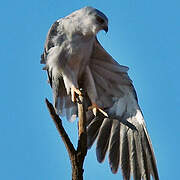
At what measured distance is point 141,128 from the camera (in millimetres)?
7266

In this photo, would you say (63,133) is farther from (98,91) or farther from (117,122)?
(117,122)

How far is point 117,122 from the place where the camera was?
789cm

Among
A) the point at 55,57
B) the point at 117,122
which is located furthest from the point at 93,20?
the point at 117,122

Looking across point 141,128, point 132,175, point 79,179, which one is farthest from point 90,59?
point 79,179

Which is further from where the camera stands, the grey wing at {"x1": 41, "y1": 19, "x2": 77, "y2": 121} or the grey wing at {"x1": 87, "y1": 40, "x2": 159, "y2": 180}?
the grey wing at {"x1": 87, "y1": 40, "x2": 159, "y2": 180}

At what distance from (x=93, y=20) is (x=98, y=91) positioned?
1123mm

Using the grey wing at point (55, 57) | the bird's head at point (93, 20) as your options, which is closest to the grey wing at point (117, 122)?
the bird's head at point (93, 20)

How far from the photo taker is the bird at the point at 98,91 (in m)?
7.14

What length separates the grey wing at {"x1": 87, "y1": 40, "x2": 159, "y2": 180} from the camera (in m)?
7.29

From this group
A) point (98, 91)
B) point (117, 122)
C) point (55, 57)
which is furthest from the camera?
point (117, 122)

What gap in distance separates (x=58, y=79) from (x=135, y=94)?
1.22 meters

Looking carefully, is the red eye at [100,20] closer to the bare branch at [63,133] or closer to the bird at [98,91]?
the bird at [98,91]

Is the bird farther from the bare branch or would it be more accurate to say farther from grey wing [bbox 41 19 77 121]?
the bare branch

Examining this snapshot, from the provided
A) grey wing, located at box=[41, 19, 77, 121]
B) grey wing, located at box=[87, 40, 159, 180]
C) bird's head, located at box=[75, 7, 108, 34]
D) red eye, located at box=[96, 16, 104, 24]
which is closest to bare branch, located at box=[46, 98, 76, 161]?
grey wing, located at box=[41, 19, 77, 121]
